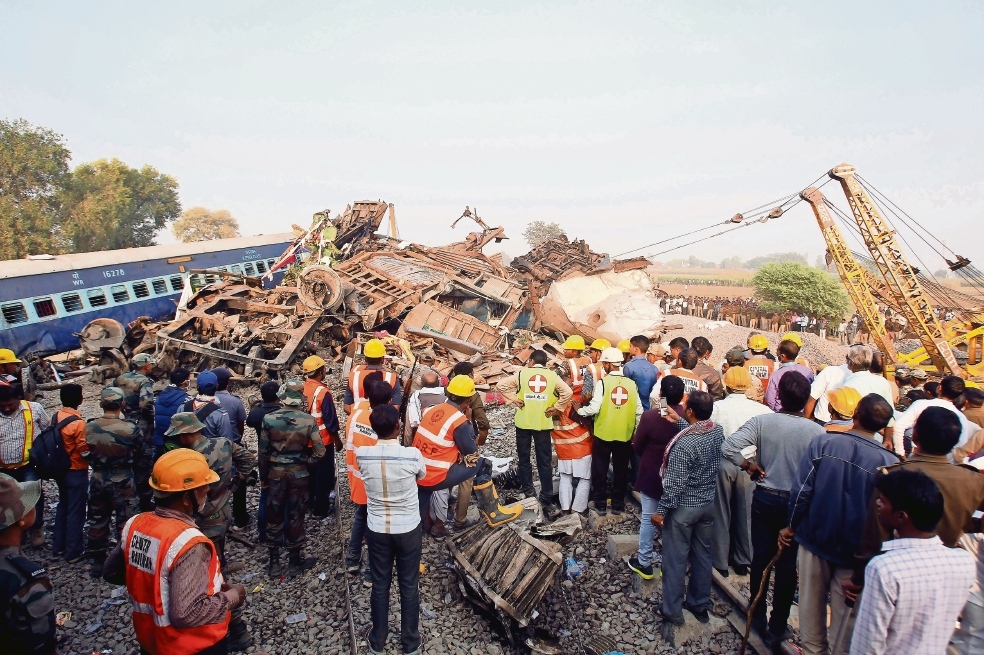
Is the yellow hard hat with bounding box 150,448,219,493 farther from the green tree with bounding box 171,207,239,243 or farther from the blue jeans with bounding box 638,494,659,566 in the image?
the green tree with bounding box 171,207,239,243

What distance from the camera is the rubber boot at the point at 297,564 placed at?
4.44m

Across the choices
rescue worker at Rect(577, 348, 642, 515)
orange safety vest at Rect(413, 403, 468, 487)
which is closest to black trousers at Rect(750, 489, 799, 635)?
rescue worker at Rect(577, 348, 642, 515)

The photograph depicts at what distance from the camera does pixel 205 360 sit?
35.8ft

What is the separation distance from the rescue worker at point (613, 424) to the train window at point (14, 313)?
51.1 feet

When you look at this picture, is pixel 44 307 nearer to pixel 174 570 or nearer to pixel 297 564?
pixel 297 564

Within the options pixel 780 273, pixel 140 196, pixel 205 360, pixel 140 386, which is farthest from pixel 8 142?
pixel 780 273

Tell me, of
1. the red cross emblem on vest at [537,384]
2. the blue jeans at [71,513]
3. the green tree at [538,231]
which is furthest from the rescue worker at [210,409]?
the green tree at [538,231]

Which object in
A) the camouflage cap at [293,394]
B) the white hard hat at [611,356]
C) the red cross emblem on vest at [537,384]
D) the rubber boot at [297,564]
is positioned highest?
the white hard hat at [611,356]

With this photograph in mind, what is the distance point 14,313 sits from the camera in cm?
1275

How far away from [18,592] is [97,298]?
1636 centimetres

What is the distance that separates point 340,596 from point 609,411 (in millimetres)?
3013

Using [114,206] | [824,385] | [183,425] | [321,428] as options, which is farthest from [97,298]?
[114,206]

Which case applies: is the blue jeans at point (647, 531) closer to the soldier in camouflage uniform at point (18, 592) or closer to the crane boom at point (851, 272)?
the soldier in camouflage uniform at point (18, 592)

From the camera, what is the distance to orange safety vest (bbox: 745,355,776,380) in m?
5.53
